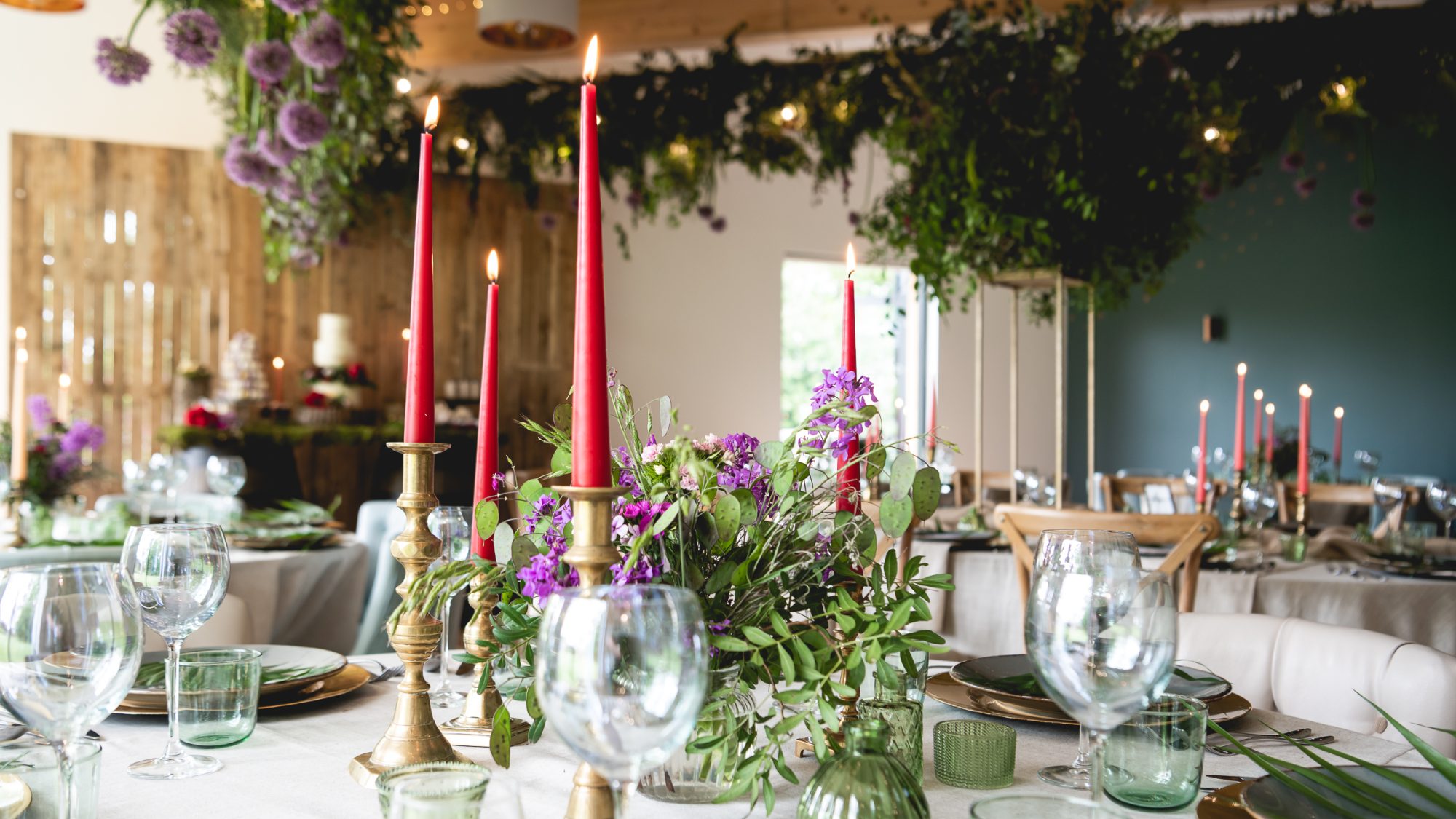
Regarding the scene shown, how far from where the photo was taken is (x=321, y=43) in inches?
152

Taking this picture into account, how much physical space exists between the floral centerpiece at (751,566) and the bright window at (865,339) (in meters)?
7.48

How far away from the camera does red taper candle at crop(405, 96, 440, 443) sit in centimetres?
90

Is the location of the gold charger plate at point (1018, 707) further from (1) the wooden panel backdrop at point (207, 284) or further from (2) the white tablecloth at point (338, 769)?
(1) the wooden panel backdrop at point (207, 284)

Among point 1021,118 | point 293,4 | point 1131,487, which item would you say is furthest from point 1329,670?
point 1131,487

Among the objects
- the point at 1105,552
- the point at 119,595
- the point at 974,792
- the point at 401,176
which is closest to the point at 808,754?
the point at 974,792

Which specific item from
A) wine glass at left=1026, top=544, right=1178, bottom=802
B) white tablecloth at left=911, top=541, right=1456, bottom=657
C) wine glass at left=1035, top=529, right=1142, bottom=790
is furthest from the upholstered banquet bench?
white tablecloth at left=911, top=541, right=1456, bottom=657

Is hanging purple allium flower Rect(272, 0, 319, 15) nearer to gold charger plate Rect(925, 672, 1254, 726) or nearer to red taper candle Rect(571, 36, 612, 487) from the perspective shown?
gold charger plate Rect(925, 672, 1254, 726)

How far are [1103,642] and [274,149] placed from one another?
159 inches

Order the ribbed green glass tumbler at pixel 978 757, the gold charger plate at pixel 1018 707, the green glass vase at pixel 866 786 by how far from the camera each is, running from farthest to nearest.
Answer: the gold charger plate at pixel 1018 707 < the ribbed green glass tumbler at pixel 978 757 < the green glass vase at pixel 866 786

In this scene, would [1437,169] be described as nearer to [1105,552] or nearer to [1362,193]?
[1362,193]

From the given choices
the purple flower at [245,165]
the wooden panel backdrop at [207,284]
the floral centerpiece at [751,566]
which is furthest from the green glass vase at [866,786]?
the wooden panel backdrop at [207,284]

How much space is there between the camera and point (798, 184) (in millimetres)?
8406

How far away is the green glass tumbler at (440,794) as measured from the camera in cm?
64

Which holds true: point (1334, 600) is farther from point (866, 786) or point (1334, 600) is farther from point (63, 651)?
point (63, 651)
